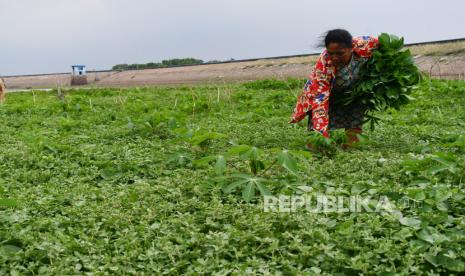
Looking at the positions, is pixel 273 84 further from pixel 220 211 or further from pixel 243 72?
pixel 220 211

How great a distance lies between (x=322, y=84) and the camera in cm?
476

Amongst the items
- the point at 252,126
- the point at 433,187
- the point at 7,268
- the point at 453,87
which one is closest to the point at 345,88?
the point at 252,126

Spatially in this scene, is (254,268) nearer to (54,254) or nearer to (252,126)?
(54,254)

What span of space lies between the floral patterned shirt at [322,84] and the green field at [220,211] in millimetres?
310

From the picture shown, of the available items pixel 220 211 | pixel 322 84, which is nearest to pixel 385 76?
pixel 322 84

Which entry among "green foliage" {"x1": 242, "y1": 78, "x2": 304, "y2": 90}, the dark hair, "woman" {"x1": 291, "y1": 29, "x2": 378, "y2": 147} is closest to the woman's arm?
"woman" {"x1": 291, "y1": 29, "x2": 378, "y2": 147}

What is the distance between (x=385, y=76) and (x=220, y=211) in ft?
8.74

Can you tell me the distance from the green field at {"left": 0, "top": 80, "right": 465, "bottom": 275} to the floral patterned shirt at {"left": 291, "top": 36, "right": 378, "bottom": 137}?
310mm

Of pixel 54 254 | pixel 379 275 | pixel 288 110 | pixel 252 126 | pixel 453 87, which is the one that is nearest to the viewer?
pixel 379 275

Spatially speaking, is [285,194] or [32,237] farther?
[285,194]

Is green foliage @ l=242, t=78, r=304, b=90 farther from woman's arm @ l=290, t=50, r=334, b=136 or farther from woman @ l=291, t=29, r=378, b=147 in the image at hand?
woman's arm @ l=290, t=50, r=334, b=136

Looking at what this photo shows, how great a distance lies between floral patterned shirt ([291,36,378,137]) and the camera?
466cm

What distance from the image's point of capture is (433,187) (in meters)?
2.94

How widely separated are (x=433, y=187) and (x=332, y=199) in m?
0.56
